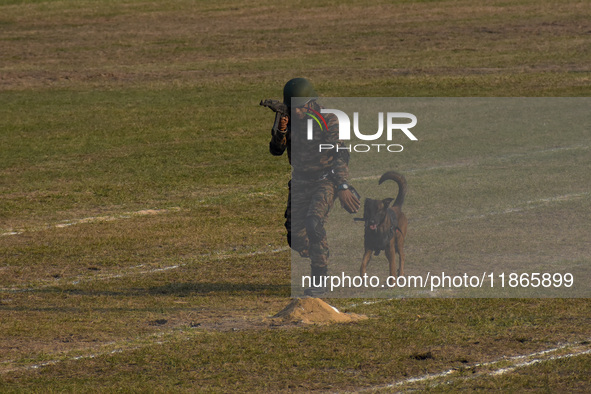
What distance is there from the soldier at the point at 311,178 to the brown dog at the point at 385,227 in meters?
0.22

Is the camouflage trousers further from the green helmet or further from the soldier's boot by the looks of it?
the green helmet

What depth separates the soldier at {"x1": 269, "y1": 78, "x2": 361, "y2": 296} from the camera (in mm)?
9586

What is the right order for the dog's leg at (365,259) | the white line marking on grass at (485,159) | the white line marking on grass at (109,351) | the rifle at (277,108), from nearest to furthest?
1. the white line marking on grass at (109,351)
2. the rifle at (277,108)
3. the dog's leg at (365,259)
4. the white line marking on grass at (485,159)

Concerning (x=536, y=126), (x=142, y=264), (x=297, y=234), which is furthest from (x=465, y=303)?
(x=536, y=126)

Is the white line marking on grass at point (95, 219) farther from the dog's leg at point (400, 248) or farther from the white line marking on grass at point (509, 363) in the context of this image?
the white line marking on grass at point (509, 363)

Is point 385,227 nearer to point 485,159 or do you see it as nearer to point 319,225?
point 319,225

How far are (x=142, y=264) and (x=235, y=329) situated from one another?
301 centimetres

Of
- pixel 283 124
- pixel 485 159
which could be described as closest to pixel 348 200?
pixel 283 124

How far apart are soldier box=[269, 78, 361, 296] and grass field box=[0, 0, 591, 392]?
0.57 metres

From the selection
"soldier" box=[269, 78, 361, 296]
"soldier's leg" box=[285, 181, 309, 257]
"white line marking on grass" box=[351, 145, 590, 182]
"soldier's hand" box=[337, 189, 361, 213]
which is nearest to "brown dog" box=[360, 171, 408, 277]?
"soldier's hand" box=[337, 189, 361, 213]

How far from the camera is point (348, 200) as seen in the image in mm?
9734

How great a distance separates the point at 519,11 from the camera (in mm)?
36406

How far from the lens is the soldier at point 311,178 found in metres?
9.59

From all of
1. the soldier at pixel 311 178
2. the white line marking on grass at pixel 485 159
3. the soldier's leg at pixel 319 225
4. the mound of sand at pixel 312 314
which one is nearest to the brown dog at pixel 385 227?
the soldier at pixel 311 178
